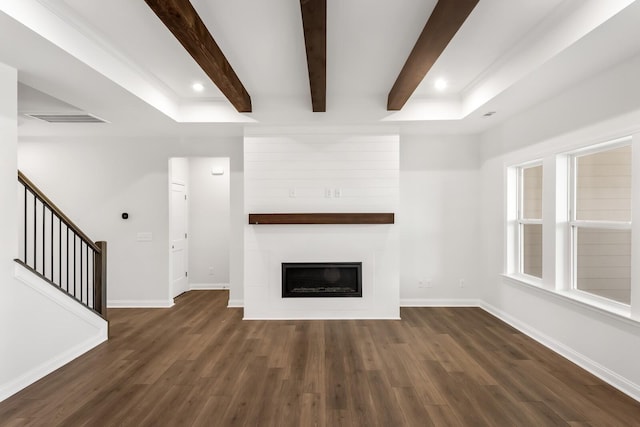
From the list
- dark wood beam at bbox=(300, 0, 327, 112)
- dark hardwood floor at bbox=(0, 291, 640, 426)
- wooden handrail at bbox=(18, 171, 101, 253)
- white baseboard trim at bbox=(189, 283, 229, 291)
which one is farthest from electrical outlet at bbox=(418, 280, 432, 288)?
wooden handrail at bbox=(18, 171, 101, 253)

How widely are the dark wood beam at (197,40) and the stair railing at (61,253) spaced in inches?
77.9

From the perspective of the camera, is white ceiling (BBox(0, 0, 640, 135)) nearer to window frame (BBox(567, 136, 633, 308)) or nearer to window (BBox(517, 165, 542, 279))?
window frame (BBox(567, 136, 633, 308))

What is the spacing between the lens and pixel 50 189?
16.5 feet

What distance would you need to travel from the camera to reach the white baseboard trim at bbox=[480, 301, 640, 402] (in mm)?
2592

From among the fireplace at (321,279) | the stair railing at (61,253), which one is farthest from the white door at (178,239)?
the fireplace at (321,279)

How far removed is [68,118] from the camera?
13.6 feet

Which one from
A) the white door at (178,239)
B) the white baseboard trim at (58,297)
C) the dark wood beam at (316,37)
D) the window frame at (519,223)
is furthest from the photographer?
the white door at (178,239)

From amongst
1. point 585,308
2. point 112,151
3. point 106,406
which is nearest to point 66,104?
point 112,151

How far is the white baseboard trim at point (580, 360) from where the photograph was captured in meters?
2.59

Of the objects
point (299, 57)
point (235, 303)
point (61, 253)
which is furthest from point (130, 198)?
point (299, 57)

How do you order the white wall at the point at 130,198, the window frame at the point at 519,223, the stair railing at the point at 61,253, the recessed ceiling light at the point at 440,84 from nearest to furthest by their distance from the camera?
the stair railing at the point at 61,253 < the recessed ceiling light at the point at 440,84 < the window frame at the point at 519,223 < the white wall at the point at 130,198

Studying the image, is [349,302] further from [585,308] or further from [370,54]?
[370,54]

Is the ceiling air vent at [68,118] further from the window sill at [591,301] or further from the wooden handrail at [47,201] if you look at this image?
the window sill at [591,301]

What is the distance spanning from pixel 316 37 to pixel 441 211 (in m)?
3.47
